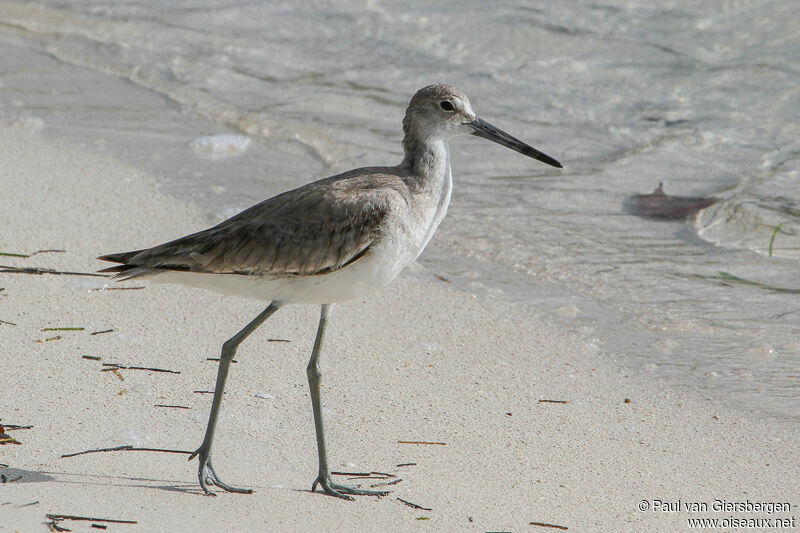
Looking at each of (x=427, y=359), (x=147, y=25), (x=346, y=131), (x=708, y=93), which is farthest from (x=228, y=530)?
(x=147, y=25)

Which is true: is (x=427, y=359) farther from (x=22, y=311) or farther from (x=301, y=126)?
(x=301, y=126)

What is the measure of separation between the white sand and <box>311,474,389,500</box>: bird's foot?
28 millimetres

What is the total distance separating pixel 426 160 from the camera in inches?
172

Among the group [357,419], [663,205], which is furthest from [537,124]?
[357,419]

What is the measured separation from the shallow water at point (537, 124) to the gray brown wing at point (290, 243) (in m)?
1.87

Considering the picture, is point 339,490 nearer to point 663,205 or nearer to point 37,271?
point 37,271

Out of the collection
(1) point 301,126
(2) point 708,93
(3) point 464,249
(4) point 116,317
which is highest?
(2) point 708,93

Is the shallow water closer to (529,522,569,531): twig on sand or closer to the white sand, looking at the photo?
the white sand

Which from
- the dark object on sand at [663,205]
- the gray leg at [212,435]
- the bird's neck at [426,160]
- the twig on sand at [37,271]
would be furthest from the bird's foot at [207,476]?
the dark object on sand at [663,205]

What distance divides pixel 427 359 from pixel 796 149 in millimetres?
4791

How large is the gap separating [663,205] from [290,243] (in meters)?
4.09

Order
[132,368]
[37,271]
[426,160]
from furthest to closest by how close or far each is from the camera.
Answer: [37,271] < [132,368] < [426,160]

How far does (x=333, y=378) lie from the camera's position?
15.6 ft

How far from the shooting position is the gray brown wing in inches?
156
